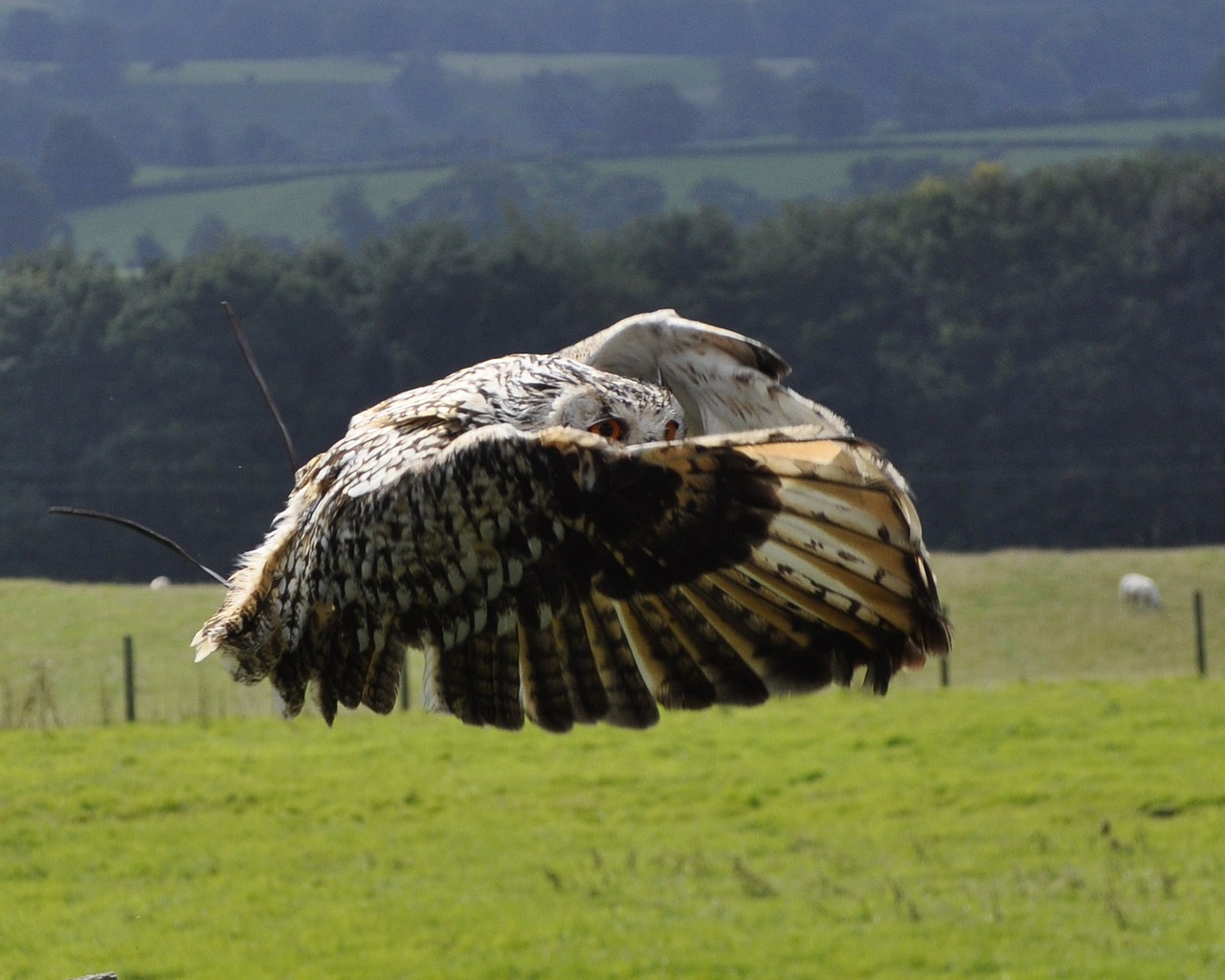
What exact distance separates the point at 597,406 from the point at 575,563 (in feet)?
2.36

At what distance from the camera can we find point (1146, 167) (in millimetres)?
63688

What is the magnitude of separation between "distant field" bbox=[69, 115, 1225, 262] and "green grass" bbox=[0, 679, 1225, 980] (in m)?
78.8

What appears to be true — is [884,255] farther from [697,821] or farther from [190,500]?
[697,821]

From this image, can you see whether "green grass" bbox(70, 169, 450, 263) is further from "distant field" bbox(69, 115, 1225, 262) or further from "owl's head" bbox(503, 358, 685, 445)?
"owl's head" bbox(503, 358, 685, 445)

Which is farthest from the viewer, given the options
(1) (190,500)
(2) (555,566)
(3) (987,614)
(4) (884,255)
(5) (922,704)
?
(4) (884,255)

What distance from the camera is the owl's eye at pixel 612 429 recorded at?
5.12m

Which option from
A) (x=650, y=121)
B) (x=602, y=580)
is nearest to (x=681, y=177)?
(x=650, y=121)

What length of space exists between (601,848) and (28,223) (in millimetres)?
99283

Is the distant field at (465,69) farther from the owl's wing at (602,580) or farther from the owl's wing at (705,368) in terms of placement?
the owl's wing at (602,580)

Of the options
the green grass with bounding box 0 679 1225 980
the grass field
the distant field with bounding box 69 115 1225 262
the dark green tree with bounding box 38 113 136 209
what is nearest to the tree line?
the grass field

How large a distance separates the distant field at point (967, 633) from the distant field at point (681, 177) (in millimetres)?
65250

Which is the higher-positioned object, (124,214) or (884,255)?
(124,214)

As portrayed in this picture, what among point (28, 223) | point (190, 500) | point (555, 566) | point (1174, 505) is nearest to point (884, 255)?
point (1174, 505)

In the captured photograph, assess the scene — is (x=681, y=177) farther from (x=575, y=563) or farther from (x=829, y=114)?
(x=575, y=563)
